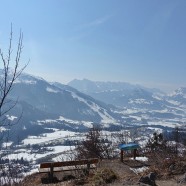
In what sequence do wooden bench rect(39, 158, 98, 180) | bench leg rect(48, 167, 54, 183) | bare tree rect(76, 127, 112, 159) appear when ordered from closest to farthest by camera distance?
wooden bench rect(39, 158, 98, 180) < bench leg rect(48, 167, 54, 183) < bare tree rect(76, 127, 112, 159)

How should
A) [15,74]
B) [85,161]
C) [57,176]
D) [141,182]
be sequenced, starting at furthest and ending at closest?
1. [57,176]
2. [85,161]
3. [141,182]
4. [15,74]

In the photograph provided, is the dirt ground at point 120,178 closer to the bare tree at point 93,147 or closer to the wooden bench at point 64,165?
the wooden bench at point 64,165

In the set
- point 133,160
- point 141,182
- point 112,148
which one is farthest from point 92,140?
point 141,182

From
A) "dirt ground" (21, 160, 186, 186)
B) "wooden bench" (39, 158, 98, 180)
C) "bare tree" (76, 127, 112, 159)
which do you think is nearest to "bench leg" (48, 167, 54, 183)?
"wooden bench" (39, 158, 98, 180)

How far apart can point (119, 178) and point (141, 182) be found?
5.11ft

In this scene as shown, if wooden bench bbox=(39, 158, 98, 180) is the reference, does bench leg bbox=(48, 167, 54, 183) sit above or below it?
below

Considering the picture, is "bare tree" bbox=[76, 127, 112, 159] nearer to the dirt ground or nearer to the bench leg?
the dirt ground

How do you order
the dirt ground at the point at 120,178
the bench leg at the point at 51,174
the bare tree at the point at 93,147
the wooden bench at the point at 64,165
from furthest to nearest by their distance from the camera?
the bare tree at the point at 93,147 < the bench leg at the point at 51,174 < the wooden bench at the point at 64,165 < the dirt ground at the point at 120,178

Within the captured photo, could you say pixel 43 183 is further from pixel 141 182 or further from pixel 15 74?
pixel 15 74

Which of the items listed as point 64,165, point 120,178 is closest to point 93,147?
point 64,165

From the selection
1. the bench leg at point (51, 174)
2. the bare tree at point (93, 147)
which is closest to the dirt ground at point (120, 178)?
the bench leg at point (51, 174)

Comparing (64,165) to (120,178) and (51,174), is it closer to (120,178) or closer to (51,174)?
(51,174)

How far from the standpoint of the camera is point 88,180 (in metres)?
13.4

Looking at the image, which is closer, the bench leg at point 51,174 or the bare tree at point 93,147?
the bench leg at point 51,174
